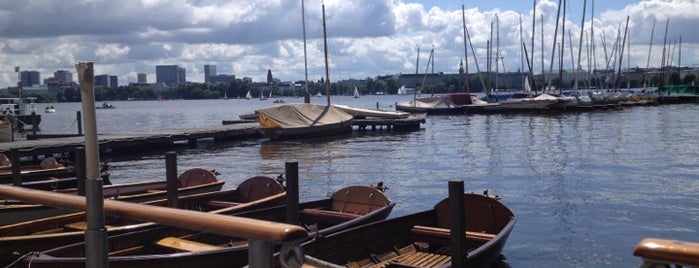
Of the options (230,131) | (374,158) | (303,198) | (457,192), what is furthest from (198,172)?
(230,131)

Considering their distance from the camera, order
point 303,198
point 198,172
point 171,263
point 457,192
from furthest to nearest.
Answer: point 303,198 < point 198,172 < point 171,263 < point 457,192

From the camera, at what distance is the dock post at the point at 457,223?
9.68 metres

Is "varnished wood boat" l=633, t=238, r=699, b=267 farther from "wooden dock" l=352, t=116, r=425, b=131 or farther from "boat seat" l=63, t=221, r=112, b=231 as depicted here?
"wooden dock" l=352, t=116, r=425, b=131

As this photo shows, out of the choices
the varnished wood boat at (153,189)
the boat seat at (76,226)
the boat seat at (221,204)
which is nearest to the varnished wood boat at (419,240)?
the boat seat at (221,204)

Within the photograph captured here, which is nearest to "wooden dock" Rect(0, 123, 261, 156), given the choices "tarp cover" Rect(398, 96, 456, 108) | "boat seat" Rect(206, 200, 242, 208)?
"boat seat" Rect(206, 200, 242, 208)

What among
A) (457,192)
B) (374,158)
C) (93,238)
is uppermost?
(93,238)

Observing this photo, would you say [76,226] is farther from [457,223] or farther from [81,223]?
[457,223]

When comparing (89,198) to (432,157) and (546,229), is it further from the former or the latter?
(432,157)

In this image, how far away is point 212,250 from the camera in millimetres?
11344

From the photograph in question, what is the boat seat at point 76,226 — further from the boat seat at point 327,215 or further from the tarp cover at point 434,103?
the tarp cover at point 434,103

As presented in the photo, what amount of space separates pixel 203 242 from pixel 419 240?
162 inches

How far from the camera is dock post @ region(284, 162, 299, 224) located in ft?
35.0

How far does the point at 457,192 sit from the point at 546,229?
1013 centimetres

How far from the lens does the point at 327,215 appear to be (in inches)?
593
